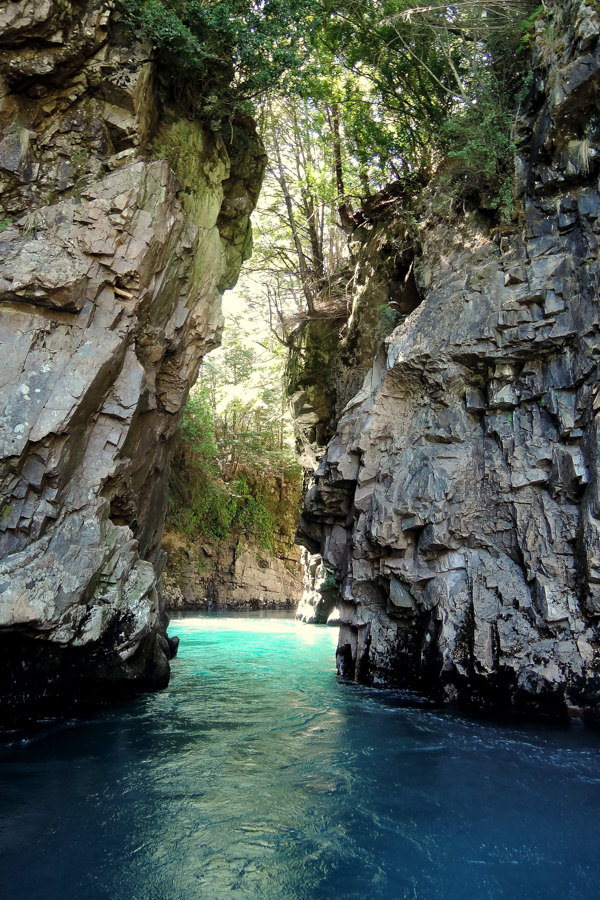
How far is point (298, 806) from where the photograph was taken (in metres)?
5.17

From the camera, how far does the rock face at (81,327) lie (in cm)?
727

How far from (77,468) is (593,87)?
947 centimetres

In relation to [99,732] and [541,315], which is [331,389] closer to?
[541,315]

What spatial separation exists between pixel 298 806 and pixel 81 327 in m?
6.65

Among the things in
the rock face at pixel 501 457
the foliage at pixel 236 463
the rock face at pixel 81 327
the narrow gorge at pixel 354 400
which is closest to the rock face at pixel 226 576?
the foliage at pixel 236 463

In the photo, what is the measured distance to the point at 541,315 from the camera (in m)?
9.30

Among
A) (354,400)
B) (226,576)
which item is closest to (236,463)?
(226,576)

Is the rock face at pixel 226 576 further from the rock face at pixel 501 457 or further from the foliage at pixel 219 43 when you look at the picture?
the foliage at pixel 219 43

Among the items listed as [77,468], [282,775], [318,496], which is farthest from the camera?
[318,496]

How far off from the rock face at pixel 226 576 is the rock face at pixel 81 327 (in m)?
13.5

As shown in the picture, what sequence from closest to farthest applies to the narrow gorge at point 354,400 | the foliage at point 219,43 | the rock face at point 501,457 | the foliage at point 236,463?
the narrow gorge at point 354,400, the rock face at point 501,457, the foliage at point 219,43, the foliage at point 236,463

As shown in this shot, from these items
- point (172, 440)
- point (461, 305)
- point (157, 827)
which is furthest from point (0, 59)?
point (157, 827)

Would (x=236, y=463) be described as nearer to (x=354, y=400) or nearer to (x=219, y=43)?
(x=354, y=400)

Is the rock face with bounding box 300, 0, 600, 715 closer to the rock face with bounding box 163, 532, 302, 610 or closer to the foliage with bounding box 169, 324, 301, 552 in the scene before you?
the foliage with bounding box 169, 324, 301, 552
